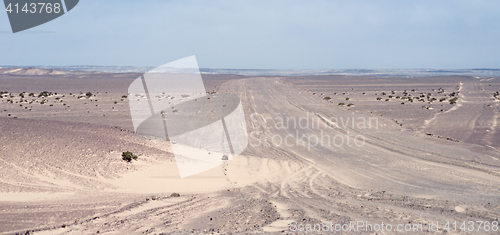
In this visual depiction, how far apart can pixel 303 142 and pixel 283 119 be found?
7.45 metres

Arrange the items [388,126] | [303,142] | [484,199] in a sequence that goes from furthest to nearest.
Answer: [388,126]
[303,142]
[484,199]

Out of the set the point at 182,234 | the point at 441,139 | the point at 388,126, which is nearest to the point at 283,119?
the point at 388,126

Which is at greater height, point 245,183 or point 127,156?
point 127,156

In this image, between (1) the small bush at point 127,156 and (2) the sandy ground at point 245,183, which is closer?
(2) the sandy ground at point 245,183

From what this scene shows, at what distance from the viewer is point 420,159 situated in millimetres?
13523

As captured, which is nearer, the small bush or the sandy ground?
the sandy ground

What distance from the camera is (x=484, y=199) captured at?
28.1ft

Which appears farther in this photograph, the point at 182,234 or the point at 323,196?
the point at 323,196

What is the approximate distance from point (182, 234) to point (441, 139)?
51.2 feet

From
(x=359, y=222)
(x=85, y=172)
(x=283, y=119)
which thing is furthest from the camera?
(x=283, y=119)

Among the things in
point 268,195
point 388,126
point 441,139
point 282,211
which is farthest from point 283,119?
point 282,211

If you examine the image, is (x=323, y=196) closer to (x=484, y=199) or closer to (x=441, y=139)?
(x=484, y=199)

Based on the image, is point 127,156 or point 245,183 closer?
point 245,183

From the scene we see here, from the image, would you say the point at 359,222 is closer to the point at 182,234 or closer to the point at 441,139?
the point at 182,234
